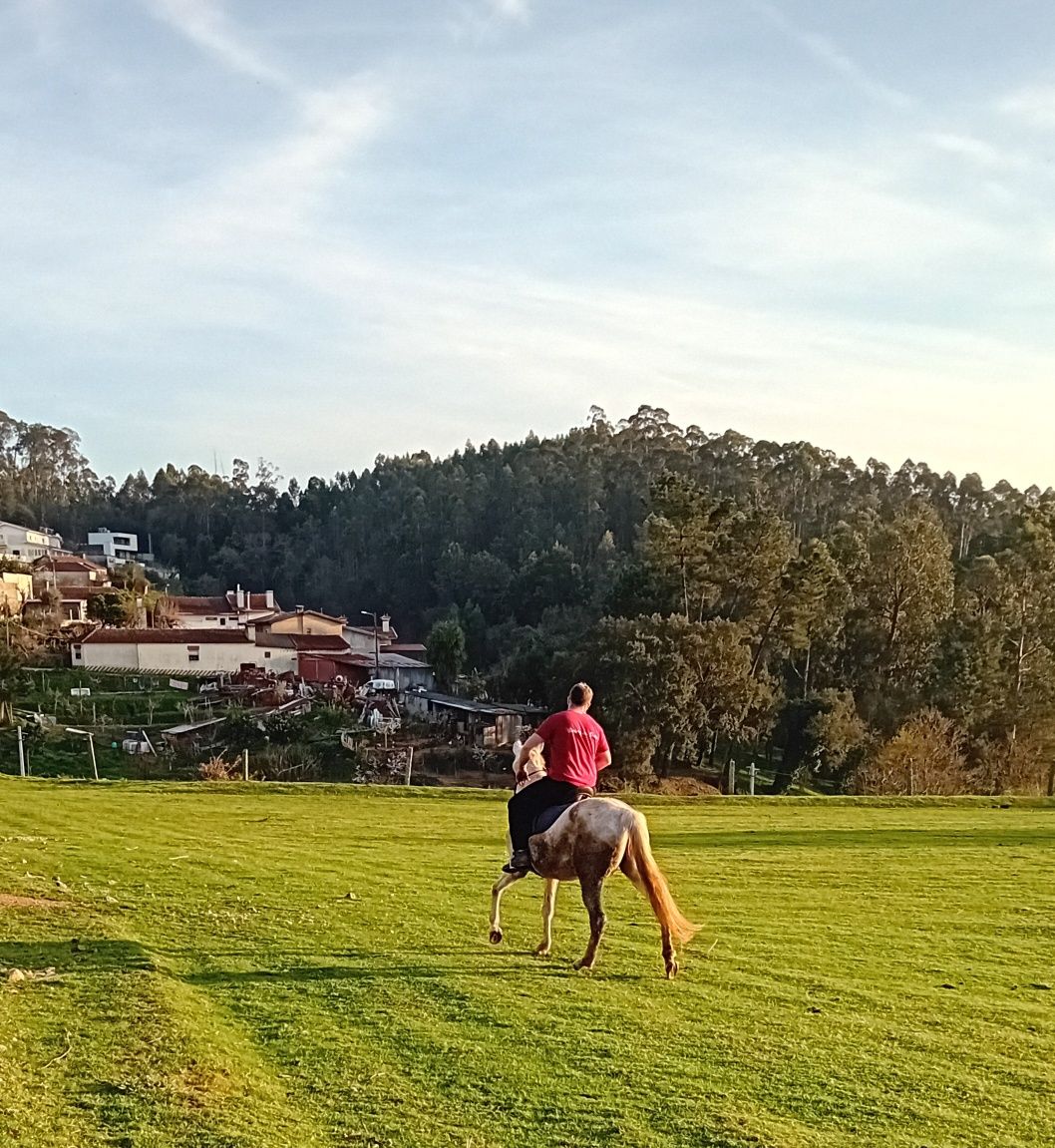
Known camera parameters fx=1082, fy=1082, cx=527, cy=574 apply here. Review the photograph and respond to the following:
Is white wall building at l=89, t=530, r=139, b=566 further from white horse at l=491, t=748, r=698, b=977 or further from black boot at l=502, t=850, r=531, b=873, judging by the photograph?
white horse at l=491, t=748, r=698, b=977

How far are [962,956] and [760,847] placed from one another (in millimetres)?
9587

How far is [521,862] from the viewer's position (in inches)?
413

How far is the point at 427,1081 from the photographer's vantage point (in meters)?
7.19

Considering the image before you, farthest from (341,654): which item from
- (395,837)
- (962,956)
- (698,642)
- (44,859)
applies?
(962,956)

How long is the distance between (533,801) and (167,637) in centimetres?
7026

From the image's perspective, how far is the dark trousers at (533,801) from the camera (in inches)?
411

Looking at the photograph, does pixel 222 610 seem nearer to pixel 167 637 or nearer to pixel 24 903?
pixel 167 637

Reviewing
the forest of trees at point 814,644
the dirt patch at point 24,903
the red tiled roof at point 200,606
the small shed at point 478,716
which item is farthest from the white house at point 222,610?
the dirt patch at point 24,903

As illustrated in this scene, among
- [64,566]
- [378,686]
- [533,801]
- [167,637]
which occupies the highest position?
[64,566]

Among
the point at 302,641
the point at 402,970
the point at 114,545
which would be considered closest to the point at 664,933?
the point at 402,970

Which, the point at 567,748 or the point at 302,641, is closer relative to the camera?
the point at 567,748

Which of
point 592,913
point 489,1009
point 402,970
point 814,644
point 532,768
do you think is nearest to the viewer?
point 489,1009

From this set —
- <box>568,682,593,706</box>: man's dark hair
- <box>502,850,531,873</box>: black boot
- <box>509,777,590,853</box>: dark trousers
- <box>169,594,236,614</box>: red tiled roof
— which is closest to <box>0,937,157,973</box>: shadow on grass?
<box>502,850,531,873</box>: black boot

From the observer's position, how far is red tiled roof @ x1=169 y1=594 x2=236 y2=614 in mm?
96963
